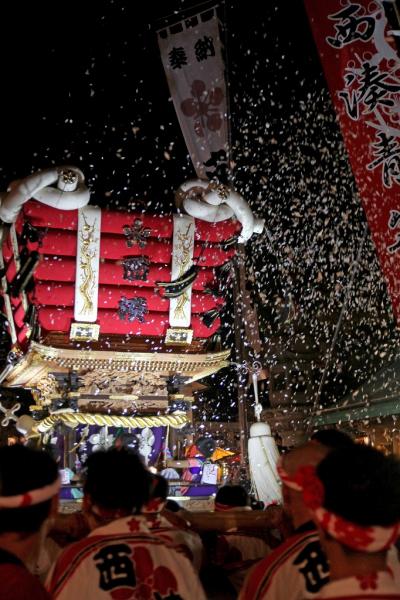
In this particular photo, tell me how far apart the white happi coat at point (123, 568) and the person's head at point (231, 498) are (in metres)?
1.88

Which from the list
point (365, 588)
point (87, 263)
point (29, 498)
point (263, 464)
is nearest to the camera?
point (365, 588)

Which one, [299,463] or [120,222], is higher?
[120,222]

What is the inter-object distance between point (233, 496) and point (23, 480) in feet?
8.41

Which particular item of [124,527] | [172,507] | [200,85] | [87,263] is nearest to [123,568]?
[124,527]

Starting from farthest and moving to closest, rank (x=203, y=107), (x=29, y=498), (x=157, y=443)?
(x=157, y=443) → (x=203, y=107) → (x=29, y=498)

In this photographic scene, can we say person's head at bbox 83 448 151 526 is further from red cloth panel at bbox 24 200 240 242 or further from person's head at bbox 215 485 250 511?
red cloth panel at bbox 24 200 240 242

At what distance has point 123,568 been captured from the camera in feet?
6.88

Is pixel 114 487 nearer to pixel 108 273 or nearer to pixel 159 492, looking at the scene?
pixel 159 492

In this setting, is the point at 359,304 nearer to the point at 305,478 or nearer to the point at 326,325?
the point at 326,325

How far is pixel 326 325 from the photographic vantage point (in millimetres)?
22578

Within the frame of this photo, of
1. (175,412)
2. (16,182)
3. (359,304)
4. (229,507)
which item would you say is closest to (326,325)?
(359,304)

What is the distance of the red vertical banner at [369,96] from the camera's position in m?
6.07

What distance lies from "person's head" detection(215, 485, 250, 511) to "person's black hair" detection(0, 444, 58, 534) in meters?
2.41

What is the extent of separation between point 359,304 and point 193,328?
1096 cm
